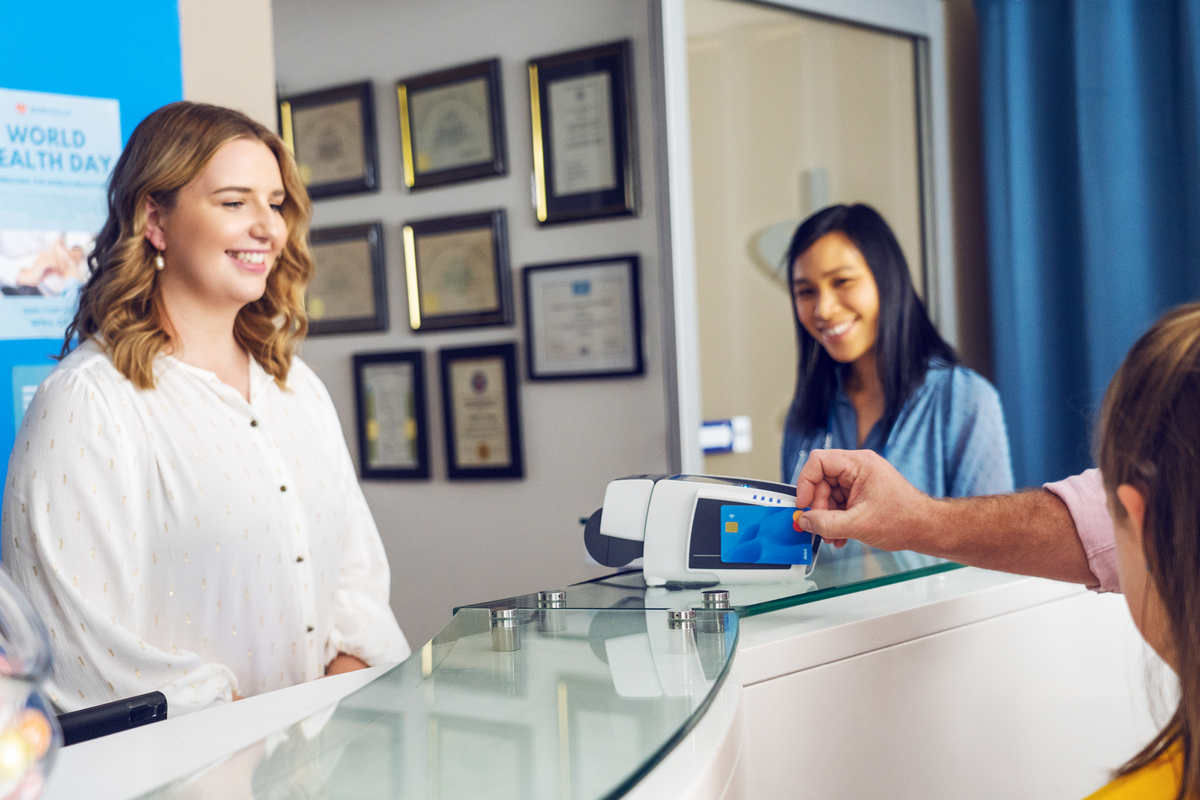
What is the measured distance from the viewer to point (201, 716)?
2.92ft

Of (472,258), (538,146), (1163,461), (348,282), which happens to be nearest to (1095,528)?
(1163,461)

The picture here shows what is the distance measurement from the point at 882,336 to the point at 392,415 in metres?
2.03

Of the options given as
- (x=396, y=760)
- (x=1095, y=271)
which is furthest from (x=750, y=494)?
(x=1095, y=271)

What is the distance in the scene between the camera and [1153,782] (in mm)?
846

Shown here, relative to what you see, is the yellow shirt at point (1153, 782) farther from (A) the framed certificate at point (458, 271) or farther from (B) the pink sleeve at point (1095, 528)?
(A) the framed certificate at point (458, 271)

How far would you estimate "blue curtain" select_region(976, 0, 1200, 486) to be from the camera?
245 cm

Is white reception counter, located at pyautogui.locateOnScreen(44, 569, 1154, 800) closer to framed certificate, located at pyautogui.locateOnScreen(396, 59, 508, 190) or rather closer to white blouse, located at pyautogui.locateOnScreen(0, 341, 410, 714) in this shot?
white blouse, located at pyautogui.locateOnScreen(0, 341, 410, 714)

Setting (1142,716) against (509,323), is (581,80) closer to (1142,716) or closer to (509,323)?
(509,323)

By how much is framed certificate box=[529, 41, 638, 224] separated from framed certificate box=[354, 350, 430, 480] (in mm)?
784

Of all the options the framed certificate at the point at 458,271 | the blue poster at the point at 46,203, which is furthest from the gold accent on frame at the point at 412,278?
the blue poster at the point at 46,203

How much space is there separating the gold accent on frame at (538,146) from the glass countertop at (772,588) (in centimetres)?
209

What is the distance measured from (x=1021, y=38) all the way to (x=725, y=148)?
31.9 inches

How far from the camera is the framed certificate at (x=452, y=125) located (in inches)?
131

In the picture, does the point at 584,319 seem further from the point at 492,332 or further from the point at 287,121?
the point at 287,121
